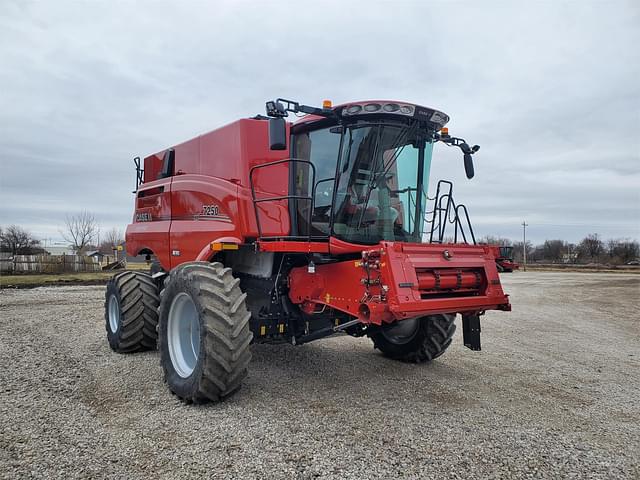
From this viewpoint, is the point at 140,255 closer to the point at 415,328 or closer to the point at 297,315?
the point at 297,315

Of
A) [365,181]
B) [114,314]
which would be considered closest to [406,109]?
[365,181]

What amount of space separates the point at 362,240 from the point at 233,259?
78.0 inches

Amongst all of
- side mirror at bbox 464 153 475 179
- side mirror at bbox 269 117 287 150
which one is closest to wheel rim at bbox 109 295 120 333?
side mirror at bbox 269 117 287 150

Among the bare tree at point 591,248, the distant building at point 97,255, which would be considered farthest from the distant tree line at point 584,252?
the distant building at point 97,255

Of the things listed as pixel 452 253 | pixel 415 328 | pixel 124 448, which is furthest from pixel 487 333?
pixel 124 448

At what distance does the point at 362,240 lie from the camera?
4992 mm

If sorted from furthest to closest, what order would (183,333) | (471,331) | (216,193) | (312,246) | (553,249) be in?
(553,249)
(216,193)
(183,333)
(471,331)
(312,246)

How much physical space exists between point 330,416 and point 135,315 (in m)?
3.78

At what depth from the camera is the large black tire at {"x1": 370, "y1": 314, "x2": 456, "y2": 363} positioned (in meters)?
6.32

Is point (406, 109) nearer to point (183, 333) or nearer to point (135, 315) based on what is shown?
point (183, 333)

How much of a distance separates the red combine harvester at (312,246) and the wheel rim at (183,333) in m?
0.01

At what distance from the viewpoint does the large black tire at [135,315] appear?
6.99 metres

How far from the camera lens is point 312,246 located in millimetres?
4816

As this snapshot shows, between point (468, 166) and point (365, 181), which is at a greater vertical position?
point (468, 166)
